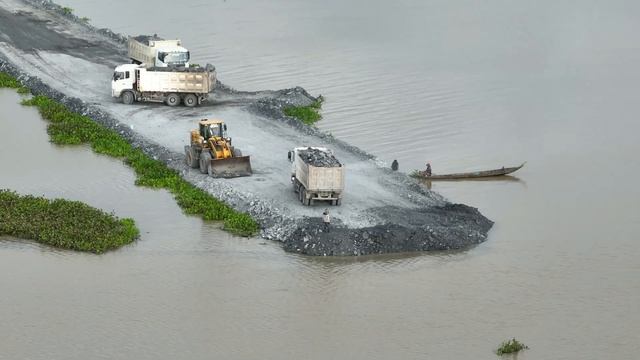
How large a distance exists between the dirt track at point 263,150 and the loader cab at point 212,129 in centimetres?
150

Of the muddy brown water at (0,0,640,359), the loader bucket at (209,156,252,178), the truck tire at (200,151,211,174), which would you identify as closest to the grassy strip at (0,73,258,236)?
the muddy brown water at (0,0,640,359)

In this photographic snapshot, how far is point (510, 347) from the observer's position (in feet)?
96.3

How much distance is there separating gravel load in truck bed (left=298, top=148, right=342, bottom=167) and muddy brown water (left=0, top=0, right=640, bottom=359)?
366 centimetres

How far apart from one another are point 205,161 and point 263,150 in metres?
3.94

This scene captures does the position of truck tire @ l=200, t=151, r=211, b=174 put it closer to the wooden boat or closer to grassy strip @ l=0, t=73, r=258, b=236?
grassy strip @ l=0, t=73, r=258, b=236

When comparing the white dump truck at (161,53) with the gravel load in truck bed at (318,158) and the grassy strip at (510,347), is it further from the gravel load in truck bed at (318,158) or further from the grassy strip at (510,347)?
the grassy strip at (510,347)

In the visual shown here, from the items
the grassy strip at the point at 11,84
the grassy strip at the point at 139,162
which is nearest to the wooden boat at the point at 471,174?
the grassy strip at the point at 139,162

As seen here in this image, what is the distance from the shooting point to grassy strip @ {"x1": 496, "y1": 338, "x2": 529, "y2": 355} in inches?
1155

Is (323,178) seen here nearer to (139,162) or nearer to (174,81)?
(139,162)

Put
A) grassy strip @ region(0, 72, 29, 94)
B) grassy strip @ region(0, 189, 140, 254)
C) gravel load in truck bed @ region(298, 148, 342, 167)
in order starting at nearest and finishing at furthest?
grassy strip @ region(0, 189, 140, 254)
gravel load in truck bed @ region(298, 148, 342, 167)
grassy strip @ region(0, 72, 29, 94)

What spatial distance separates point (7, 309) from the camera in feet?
103

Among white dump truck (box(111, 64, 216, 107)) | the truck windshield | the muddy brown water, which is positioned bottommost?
the muddy brown water

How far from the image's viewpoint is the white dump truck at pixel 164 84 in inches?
2045

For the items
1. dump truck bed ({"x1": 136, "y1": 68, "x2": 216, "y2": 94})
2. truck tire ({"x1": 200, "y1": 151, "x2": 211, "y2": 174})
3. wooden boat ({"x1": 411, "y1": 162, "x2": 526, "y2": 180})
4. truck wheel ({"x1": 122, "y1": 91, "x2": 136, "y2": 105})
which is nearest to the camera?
truck tire ({"x1": 200, "y1": 151, "x2": 211, "y2": 174})
